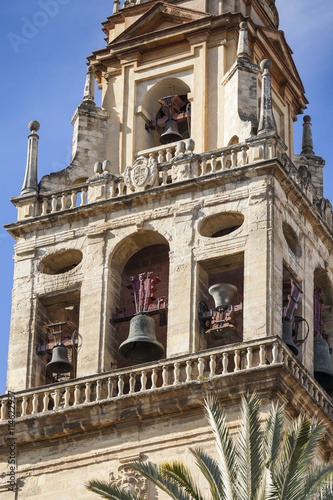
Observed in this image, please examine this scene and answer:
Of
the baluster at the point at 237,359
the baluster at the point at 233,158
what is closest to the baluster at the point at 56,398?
the baluster at the point at 237,359

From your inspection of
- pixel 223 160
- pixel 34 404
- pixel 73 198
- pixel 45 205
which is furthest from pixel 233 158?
pixel 34 404

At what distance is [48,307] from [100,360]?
2.65 meters

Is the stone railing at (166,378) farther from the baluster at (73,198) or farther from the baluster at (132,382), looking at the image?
the baluster at (73,198)

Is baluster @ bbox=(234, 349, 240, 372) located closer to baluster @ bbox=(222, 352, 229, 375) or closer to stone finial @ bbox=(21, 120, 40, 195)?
baluster @ bbox=(222, 352, 229, 375)

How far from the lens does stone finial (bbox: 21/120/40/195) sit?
3950 cm

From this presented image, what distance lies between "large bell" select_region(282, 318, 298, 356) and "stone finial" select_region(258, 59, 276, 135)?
4249mm

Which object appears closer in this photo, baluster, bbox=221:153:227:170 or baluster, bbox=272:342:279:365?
baluster, bbox=272:342:279:365

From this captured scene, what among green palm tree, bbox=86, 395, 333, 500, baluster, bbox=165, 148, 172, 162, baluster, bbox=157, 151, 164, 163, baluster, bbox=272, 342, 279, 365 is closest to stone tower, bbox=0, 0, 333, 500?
baluster, bbox=272, 342, 279, 365

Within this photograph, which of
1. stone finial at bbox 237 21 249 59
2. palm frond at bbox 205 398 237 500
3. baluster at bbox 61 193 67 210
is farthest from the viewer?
stone finial at bbox 237 21 249 59

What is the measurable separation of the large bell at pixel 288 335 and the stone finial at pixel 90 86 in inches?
328

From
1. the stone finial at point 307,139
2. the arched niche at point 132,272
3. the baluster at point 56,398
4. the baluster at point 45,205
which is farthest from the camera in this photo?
the stone finial at point 307,139

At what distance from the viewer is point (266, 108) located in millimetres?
37688

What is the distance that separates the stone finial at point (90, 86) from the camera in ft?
135

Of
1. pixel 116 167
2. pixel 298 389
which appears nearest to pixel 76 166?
pixel 116 167
